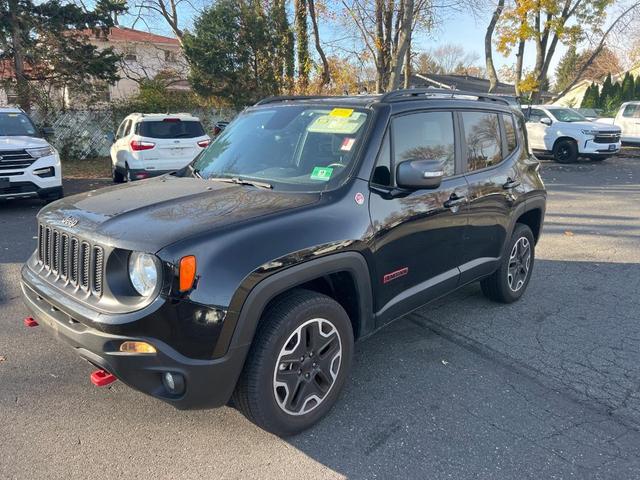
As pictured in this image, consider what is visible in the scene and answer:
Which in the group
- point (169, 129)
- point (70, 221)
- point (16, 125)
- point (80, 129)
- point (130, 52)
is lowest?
point (70, 221)

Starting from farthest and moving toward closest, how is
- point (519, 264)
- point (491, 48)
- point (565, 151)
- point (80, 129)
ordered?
1. point (491, 48)
2. point (565, 151)
3. point (80, 129)
4. point (519, 264)

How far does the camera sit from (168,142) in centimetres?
1088

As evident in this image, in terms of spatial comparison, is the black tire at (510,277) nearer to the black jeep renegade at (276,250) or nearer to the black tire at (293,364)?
the black jeep renegade at (276,250)

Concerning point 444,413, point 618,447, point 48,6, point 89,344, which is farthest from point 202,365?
point 48,6

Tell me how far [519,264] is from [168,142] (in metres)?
8.17

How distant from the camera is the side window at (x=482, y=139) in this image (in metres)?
4.11

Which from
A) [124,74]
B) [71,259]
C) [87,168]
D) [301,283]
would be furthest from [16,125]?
[124,74]

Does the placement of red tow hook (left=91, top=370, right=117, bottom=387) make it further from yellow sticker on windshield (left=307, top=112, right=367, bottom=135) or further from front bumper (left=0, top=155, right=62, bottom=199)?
front bumper (left=0, top=155, right=62, bottom=199)

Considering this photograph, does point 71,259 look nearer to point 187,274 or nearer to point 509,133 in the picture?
point 187,274

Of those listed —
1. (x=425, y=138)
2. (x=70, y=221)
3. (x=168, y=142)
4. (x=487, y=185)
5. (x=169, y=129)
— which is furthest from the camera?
(x=169, y=129)

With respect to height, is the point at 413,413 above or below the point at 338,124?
below

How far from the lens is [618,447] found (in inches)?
111

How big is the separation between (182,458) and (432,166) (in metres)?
2.17

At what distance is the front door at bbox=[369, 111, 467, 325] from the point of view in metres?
3.22
